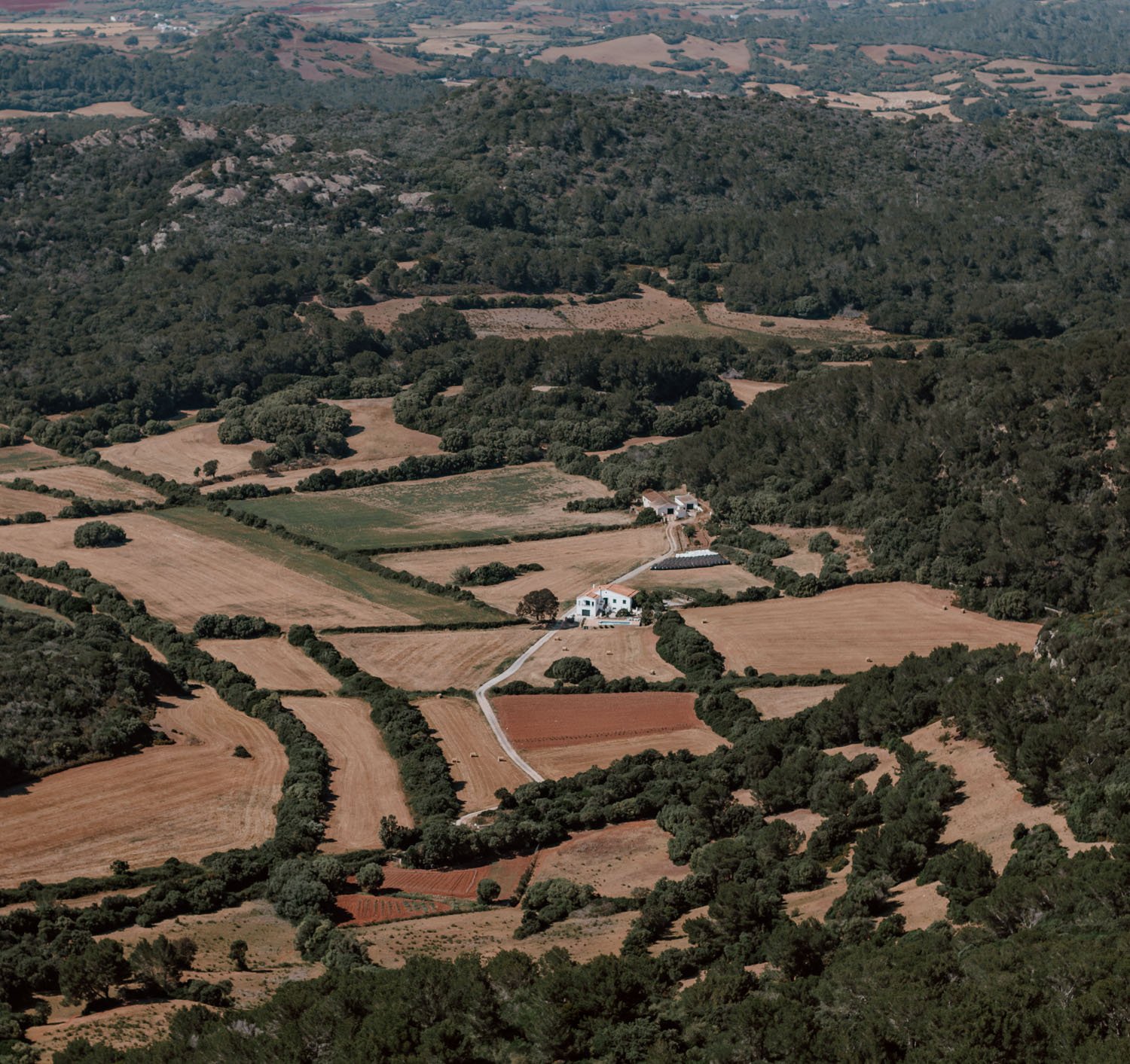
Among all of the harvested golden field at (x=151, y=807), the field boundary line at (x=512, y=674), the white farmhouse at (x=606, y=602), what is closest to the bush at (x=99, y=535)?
the field boundary line at (x=512, y=674)

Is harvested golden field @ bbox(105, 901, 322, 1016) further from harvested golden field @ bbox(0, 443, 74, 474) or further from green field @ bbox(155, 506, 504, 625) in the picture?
harvested golden field @ bbox(0, 443, 74, 474)

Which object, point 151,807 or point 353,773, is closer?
point 151,807

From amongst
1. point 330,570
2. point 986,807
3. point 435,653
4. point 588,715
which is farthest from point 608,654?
point 986,807

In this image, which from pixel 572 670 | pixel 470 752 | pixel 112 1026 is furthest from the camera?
pixel 572 670

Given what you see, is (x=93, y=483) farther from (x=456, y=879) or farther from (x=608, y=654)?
(x=456, y=879)

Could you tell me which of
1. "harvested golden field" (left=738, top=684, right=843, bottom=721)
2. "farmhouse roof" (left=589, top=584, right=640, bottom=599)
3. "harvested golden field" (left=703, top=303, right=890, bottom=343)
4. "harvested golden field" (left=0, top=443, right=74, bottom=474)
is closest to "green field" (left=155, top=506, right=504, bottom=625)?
"farmhouse roof" (left=589, top=584, right=640, bottom=599)

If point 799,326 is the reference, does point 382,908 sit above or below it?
below

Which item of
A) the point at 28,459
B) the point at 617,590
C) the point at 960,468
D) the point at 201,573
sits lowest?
the point at 28,459
